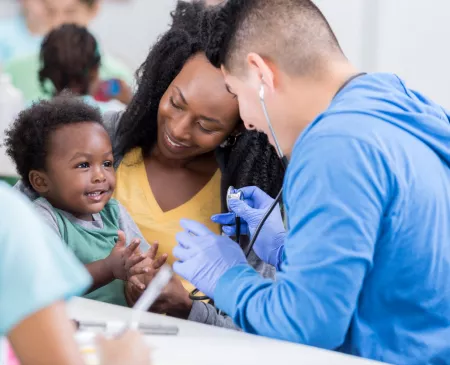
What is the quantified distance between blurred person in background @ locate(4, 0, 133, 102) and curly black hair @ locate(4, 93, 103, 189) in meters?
2.24

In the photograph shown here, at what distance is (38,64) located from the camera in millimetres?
4027

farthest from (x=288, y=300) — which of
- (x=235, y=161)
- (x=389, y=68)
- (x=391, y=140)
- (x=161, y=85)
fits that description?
(x=389, y=68)

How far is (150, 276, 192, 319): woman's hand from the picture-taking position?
1.62 meters

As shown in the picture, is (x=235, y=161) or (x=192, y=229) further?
(x=235, y=161)

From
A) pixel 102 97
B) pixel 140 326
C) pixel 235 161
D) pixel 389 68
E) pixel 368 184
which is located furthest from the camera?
pixel 389 68

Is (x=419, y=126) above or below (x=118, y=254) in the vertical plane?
above

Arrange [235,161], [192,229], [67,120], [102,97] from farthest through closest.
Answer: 1. [102,97]
2. [235,161]
3. [67,120]
4. [192,229]

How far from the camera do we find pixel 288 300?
1172 millimetres

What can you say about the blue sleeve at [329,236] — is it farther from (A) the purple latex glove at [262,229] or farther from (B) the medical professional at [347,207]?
(A) the purple latex glove at [262,229]

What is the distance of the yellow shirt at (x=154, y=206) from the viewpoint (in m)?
1.81

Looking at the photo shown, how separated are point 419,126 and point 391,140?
0.32 ft

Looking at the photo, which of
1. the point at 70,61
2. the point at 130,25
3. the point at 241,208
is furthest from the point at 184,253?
the point at 130,25

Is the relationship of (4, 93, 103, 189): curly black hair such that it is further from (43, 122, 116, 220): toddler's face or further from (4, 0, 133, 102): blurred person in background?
(4, 0, 133, 102): blurred person in background

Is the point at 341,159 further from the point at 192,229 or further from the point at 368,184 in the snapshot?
the point at 192,229
